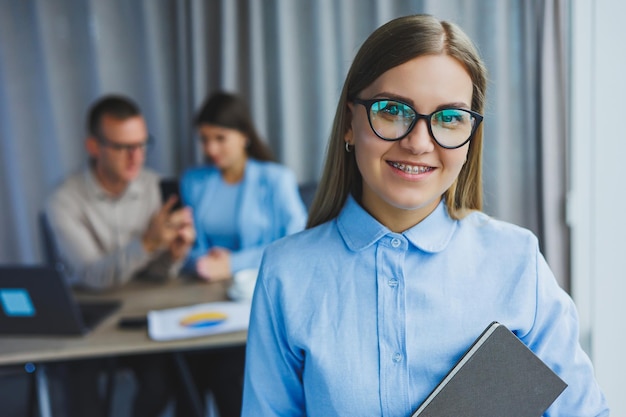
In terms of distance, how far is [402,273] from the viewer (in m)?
0.86

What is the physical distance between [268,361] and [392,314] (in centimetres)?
20

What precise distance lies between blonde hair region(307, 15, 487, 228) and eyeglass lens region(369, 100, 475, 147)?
0.05m

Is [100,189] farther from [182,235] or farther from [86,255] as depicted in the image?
[182,235]

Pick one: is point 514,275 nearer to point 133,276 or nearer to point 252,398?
point 252,398

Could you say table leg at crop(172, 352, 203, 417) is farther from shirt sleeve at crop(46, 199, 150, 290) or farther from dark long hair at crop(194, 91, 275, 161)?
dark long hair at crop(194, 91, 275, 161)

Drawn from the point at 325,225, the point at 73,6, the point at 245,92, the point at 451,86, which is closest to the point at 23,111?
the point at 73,6

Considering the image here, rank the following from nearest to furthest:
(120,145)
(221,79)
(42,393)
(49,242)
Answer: (42,393) < (120,145) < (49,242) < (221,79)

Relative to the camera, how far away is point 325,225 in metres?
0.94

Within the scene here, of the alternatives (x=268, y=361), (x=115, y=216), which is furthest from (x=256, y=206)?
(x=268, y=361)

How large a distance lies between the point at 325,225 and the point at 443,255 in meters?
0.19

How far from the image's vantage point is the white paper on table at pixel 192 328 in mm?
1482

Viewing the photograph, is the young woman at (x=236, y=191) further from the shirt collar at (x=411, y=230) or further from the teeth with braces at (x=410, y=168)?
the teeth with braces at (x=410, y=168)

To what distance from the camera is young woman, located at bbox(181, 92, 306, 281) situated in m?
2.29

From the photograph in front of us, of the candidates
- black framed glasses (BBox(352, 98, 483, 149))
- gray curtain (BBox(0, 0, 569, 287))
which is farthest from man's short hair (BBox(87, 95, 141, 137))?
black framed glasses (BBox(352, 98, 483, 149))
